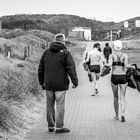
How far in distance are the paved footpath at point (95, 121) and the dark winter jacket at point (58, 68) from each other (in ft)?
3.15

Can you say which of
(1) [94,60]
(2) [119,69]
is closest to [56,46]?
(2) [119,69]

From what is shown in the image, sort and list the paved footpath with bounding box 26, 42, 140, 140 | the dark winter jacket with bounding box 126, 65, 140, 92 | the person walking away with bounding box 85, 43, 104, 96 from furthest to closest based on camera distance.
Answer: the person walking away with bounding box 85, 43, 104, 96 → the dark winter jacket with bounding box 126, 65, 140, 92 → the paved footpath with bounding box 26, 42, 140, 140

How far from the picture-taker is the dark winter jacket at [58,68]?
10812 mm

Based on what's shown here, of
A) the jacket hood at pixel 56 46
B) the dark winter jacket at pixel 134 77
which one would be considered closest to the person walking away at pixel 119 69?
the dark winter jacket at pixel 134 77

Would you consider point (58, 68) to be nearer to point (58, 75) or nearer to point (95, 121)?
point (58, 75)

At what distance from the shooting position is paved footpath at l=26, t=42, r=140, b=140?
34.8 feet

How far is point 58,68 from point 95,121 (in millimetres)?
2242

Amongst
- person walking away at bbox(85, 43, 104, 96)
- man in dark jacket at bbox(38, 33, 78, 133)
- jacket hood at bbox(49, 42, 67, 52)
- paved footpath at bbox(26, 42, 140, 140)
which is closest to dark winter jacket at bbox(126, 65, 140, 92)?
paved footpath at bbox(26, 42, 140, 140)

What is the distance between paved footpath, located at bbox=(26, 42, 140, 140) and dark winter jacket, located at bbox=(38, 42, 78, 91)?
0.96m

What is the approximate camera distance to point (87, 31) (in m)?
160

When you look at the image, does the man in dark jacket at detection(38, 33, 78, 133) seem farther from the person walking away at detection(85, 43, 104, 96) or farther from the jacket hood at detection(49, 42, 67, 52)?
the person walking away at detection(85, 43, 104, 96)

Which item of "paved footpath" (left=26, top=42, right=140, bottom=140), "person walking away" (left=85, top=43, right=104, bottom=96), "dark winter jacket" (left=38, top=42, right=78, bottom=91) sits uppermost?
"dark winter jacket" (left=38, top=42, right=78, bottom=91)

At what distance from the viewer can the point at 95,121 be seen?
1261 cm

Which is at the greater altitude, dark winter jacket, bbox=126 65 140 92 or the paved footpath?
dark winter jacket, bbox=126 65 140 92
